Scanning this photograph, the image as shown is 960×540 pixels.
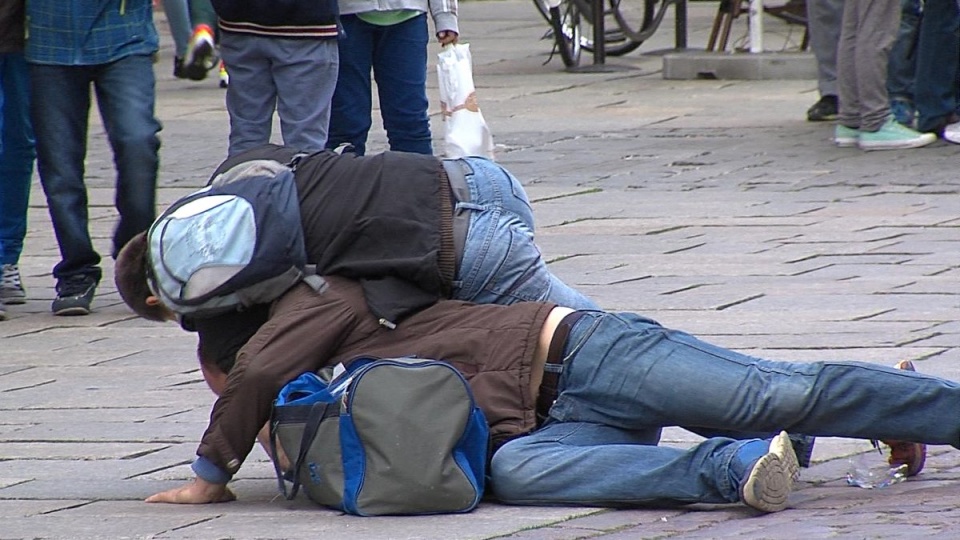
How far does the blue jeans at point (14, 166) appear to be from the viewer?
675 centimetres

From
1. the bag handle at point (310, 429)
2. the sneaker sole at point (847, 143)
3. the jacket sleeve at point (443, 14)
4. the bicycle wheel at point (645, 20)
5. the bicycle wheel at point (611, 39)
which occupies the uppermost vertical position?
the jacket sleeve at point (443, 14)

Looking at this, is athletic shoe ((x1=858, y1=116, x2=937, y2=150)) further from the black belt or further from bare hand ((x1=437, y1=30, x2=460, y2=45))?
the black belt

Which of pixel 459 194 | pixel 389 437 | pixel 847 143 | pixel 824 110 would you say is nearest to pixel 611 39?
pixel 824 110

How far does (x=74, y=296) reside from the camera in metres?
6.59

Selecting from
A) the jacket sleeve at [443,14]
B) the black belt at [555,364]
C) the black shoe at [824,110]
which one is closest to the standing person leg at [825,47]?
the black shoe at [824,110]

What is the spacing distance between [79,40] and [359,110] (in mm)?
1183

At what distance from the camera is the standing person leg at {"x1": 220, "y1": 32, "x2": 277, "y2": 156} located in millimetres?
6426

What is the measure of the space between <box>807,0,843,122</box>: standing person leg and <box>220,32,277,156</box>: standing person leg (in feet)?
14.3

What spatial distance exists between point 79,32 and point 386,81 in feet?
4.01

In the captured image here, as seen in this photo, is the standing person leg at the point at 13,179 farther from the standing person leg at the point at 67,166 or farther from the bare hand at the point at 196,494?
the bare hand at the point at 196,494

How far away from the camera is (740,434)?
4219 mm

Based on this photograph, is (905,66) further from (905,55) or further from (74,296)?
(74,296)

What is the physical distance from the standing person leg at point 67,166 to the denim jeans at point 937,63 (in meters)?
4.59

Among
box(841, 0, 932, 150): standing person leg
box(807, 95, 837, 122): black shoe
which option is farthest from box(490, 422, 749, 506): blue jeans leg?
box(807, 95, 837, 122): black shoe
